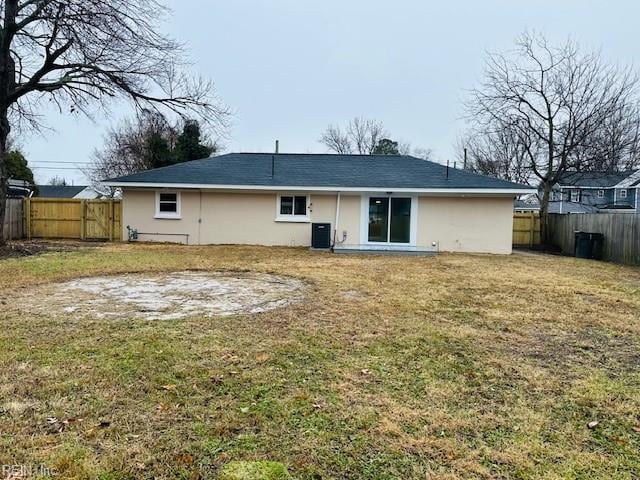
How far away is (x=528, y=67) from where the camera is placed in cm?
2088

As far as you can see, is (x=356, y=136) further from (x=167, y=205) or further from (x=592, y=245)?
(x=592, y=245)

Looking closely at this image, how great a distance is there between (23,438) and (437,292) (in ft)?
20.3

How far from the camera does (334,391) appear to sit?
3324mm

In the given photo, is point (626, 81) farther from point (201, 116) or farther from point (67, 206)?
point (67, 206)

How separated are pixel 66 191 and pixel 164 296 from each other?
143 ft

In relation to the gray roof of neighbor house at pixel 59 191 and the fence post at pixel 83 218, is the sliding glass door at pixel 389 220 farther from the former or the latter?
the gray roof of neighbor house at pixel 59 191

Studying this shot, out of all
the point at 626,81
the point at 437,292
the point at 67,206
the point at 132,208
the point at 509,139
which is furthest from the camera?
the point at 509,139

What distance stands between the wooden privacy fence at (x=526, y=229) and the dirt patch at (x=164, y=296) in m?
15.2

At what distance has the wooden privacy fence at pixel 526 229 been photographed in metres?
20.2

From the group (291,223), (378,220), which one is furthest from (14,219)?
(378,220)

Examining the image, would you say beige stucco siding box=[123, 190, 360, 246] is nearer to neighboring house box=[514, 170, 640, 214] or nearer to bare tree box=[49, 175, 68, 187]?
neighboring house box=[514, 170, 640, 214]

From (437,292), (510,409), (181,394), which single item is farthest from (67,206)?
(510,409)

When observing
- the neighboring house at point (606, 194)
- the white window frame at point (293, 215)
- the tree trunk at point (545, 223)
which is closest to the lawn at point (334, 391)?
the white window frame at point (293, 215)

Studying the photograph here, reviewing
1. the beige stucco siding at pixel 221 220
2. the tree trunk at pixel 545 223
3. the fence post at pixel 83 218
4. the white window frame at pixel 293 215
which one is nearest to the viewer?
the white window frame at pixel 293 215
